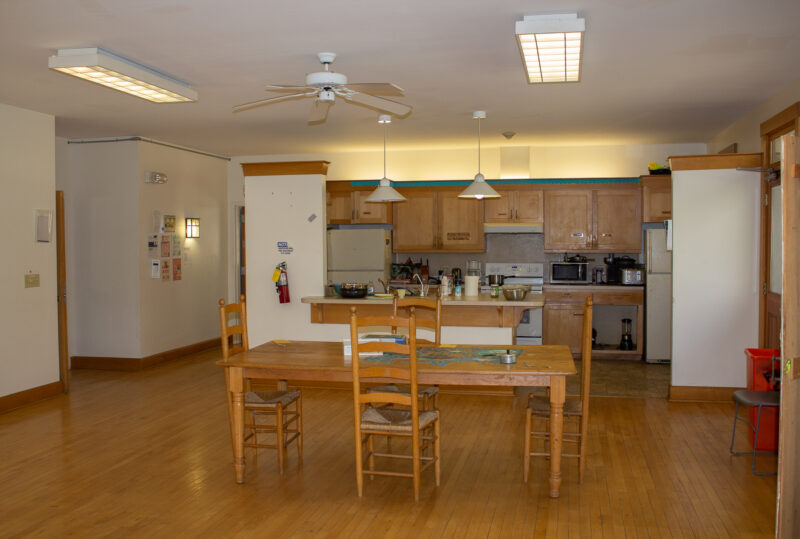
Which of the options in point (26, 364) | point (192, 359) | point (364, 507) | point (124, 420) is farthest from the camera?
point (192, 359)

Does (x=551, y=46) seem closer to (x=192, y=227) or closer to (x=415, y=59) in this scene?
(x=415, y=59)

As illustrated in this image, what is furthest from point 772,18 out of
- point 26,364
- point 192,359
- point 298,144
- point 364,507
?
point 192,359

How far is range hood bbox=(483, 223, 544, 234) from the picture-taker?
8719mm

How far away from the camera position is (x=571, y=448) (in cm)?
467

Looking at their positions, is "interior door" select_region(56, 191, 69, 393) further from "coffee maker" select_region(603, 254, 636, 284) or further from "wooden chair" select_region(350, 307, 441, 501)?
"coffee maker" select_region(603, 254, 636, 284)

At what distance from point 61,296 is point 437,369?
4.54m

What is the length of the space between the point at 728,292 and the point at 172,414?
4902 millimetres

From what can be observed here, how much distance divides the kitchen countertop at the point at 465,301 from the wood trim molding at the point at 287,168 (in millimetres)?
1261

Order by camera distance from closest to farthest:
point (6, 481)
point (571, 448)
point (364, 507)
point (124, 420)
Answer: point (364, 507) < point (6, 481) < point (571, 448) < point (124, 420)

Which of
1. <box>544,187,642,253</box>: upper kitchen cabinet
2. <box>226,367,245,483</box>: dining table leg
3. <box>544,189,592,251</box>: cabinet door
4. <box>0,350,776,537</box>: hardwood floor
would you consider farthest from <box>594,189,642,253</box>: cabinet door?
<box>226,367,245,483</box>: dining table leg

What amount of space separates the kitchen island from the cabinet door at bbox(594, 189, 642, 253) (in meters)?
2.42

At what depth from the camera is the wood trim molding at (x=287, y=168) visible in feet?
22.1

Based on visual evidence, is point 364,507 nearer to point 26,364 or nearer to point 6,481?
point 6,481

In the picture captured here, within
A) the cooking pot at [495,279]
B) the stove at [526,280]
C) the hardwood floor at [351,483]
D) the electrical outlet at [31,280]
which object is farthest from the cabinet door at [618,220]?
the electrical outlet at [31,280]
